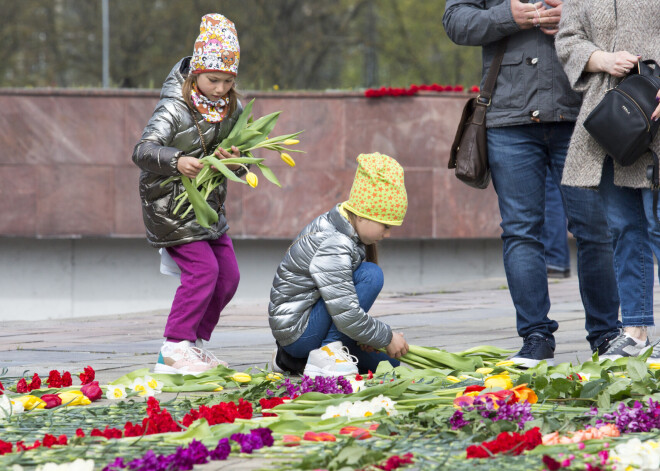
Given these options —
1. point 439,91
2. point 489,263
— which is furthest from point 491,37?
point 489,263

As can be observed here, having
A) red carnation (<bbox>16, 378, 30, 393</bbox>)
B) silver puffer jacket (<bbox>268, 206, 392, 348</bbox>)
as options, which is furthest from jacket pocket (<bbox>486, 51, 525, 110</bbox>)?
red carnation (<bbox>16, 378, 30, 393</bbox>)

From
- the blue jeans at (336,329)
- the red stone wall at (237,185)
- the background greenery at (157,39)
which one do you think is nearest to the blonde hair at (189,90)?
the blue jeans at (336,329)

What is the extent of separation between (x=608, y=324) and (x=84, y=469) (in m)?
2.86

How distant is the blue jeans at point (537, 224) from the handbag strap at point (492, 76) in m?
0.14

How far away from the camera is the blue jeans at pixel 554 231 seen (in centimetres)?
992

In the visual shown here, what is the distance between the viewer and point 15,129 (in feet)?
37.6

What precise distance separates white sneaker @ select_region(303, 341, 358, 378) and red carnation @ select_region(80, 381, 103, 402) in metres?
0.85

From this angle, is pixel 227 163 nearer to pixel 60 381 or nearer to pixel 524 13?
pixel 60 381

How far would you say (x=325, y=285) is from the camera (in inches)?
167

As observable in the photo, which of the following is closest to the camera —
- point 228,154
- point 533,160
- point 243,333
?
point 228,154

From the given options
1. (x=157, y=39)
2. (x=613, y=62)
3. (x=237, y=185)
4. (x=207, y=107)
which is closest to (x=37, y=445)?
(x=207, y=107)

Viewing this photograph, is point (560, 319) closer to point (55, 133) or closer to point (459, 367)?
point (459, 367)

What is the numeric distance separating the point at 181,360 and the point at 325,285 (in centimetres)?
76

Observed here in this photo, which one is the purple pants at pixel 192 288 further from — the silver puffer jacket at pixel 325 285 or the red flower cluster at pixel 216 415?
the red flower cluster at pixel 216 415
